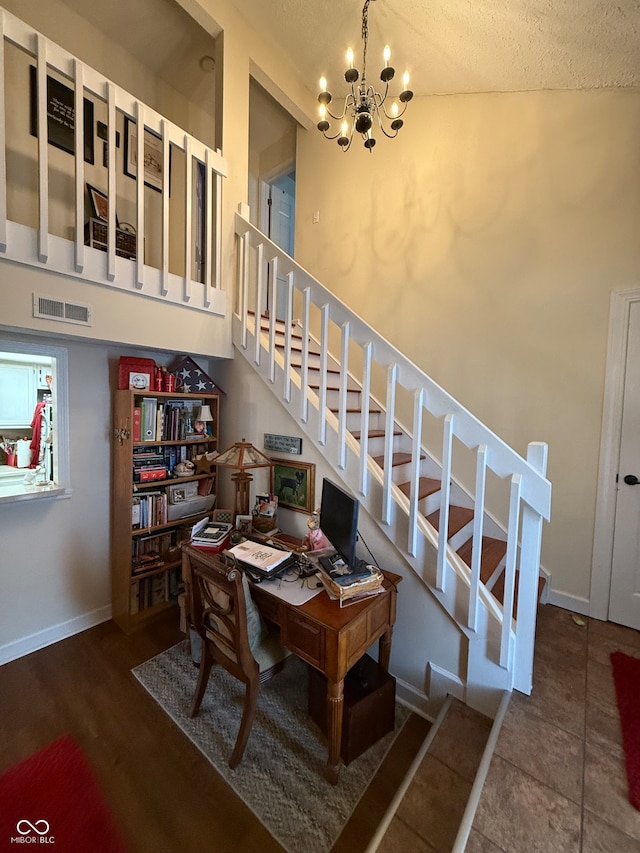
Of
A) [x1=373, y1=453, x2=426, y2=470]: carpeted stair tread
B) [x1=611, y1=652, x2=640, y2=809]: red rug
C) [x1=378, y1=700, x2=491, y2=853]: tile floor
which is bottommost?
[x1=378, y1=700, x2=491, y2=853]: tile floor

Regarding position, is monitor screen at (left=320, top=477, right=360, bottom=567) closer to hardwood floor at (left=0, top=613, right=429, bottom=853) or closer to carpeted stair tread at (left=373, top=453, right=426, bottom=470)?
carpeted stair tread at (left=373, top=453, right=426, bottom=470)

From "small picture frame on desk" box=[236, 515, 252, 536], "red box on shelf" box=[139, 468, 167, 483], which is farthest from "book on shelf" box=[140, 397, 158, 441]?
"small picture frame on desk" box=[236, 515, 252, 536]

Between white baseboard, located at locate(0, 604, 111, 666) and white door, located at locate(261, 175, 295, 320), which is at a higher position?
white door, located at locate(261, 175, 295, 320)

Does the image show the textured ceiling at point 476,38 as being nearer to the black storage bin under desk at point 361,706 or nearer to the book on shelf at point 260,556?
the book on shelf at point 260,556

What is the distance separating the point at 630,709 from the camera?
1542 mm

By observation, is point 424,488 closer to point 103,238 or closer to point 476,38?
point 103,238

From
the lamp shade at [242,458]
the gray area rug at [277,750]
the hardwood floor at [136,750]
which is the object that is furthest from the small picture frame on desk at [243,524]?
the hardwood floor at [136,750]

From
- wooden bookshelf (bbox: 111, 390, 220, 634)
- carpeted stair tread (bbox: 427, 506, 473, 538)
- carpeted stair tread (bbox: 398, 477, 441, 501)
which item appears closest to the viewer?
carpeted stair tread (bbox: 427, 506, 473, 538)

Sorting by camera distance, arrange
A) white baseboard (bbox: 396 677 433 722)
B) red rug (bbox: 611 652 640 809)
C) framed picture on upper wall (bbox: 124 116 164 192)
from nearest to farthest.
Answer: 1. red rug (bbox: 611 652 640 809)
2. white baseboard (bbox: 396 677 433 722)
3. framed picture on upper wall (bbox: 124 116 164 192)

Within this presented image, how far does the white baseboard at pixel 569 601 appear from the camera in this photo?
229 cm

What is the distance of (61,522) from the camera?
2334 millimetres

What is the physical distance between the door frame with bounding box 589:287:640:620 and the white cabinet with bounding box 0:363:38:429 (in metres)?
3.71

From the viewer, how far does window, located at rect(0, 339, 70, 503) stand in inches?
86.1

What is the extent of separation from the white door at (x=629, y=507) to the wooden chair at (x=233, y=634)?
2.14m
